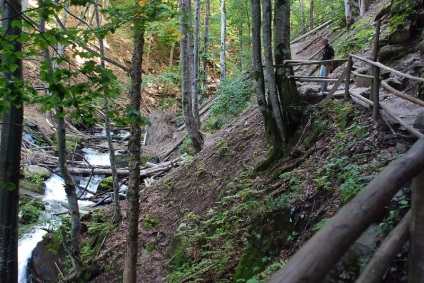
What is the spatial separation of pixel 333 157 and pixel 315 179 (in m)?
0.64

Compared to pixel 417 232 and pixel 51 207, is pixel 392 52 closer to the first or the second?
pixel 417 232

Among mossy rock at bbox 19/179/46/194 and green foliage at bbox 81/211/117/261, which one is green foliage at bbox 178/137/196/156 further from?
mossy rock at bbox 19/179/46/194

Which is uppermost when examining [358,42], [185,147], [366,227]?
[358,42]

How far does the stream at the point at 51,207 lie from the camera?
9641mm

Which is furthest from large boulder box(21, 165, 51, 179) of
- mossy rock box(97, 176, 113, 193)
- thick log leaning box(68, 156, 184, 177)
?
mossy rock box(97, 176, 113, 193)

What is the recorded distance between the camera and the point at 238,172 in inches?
331

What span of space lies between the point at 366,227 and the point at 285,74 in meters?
6.17

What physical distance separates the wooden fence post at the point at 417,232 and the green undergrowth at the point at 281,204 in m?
1.98

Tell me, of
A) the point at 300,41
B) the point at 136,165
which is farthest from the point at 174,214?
the point at 300,41

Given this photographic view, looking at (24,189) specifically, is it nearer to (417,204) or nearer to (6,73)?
(6,73)

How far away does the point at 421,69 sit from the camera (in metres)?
7.28

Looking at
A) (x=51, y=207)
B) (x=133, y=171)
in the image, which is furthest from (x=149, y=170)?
(x=133, y=171)

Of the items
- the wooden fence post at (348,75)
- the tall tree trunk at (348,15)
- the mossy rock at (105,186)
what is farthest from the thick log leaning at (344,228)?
the tall tree trunk at (348,15)

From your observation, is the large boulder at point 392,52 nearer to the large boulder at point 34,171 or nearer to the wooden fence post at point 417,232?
the wooden fence post at point 417,232
